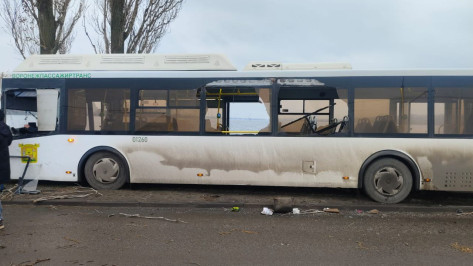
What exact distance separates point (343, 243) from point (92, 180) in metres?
5.38

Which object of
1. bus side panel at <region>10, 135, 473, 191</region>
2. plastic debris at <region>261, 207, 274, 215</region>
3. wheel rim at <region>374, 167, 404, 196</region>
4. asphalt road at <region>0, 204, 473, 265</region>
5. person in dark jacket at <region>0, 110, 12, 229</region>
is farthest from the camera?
wheel rim at <region>374, 167, 404, 196</region>

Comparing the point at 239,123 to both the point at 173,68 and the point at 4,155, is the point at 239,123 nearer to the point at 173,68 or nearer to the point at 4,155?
the point at 173,68

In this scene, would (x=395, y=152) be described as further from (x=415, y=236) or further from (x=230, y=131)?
(x=230, y=131)

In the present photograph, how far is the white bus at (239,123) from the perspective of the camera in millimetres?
7023

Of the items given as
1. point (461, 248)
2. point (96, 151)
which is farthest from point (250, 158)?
point (461, 248)

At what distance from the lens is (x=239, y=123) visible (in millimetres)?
7504

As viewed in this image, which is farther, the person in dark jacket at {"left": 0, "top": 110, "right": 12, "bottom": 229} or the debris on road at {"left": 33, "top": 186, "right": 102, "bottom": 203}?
the debris on road at {"left": 33, "top": 186, "right": 102, "bottom": 203}

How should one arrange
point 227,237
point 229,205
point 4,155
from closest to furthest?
point 227,237, point 4,155, point 229,205

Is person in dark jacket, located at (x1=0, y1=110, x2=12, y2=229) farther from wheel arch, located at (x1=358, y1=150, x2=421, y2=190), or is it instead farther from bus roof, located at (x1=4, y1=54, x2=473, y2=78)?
wheel arch, located at (x1=358, y1=150, x2=421, y2=190)

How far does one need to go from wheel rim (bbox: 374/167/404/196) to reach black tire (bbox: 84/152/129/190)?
5.08 metres

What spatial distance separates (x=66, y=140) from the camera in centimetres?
787

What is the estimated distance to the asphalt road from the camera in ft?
14.4

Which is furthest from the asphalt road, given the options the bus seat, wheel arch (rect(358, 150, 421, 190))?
the bus seat

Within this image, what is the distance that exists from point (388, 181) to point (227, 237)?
3.60m
